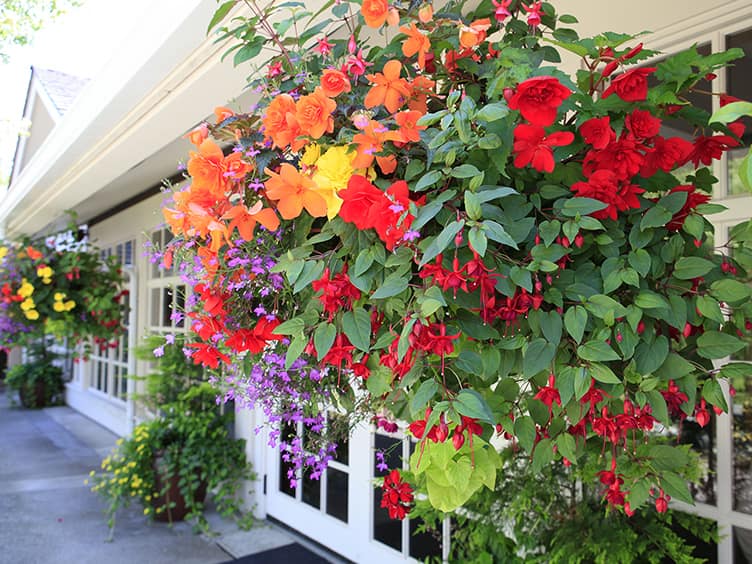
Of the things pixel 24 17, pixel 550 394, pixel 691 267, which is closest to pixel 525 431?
pixel 550 394

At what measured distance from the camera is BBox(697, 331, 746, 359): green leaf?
761 millimetres

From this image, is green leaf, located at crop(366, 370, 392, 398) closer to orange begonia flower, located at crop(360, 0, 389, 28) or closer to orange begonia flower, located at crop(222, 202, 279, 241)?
orange begonia flower, located at crop(222, 202, 279, 241)

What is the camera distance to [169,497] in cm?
406

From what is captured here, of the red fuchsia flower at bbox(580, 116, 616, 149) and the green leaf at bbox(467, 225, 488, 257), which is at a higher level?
the red fuchsia flower at bbox(580, 116, 616, 149)

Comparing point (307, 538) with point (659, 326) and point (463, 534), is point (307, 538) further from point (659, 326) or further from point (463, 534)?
point (659, 326)

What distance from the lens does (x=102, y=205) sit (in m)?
6.88

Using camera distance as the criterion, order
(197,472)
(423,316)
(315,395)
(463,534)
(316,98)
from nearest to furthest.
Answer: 1. (423,316)
2. (316,98)
3. (315,395)
4. (463,534)
5. (197,472)

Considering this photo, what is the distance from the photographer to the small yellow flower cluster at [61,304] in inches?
196

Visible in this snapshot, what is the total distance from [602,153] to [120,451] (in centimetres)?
413

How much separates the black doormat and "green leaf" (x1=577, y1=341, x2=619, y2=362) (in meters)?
3.16

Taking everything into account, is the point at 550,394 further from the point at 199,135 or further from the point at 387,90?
the point at 199,135

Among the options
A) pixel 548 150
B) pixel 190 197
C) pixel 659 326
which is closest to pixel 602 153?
pixel 548 150

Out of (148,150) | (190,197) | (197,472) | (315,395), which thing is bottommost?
(197,472)

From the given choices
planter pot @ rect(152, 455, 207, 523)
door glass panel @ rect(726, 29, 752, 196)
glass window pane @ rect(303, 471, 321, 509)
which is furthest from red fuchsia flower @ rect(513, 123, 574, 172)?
planter pot @ rect(152, 455, 207, 523)
